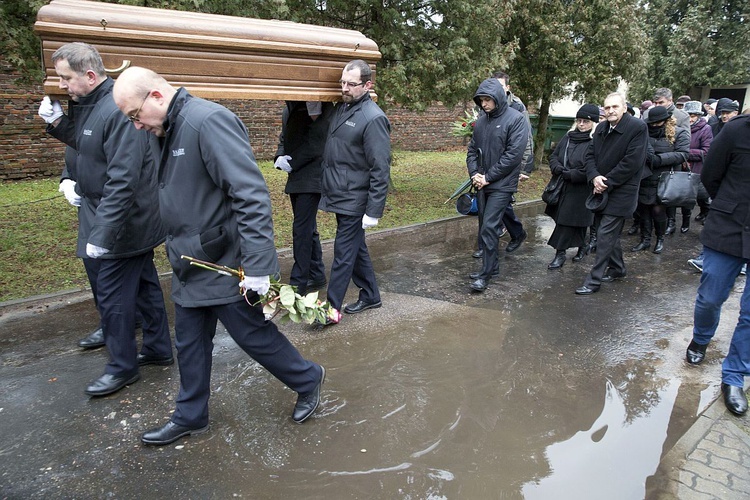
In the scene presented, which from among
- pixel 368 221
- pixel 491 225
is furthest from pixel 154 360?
pixel 491 225

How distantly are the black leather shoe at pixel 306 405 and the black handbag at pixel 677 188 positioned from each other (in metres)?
5.31

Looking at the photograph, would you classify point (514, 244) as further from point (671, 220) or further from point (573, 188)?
point (671, 220)

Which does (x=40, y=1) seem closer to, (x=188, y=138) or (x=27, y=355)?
(x=27, y=355)

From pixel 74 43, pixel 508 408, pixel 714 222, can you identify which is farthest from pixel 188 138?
pixel 714 222

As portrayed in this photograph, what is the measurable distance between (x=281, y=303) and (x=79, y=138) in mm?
1737

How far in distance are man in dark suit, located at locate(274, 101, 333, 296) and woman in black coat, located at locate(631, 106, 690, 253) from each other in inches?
161

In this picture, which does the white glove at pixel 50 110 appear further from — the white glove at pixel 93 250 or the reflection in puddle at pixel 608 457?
the reflection in puddle at pixel 608 457

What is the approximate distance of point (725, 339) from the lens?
4.61 m

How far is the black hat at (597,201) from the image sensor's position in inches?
215

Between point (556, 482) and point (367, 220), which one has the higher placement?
point (367, 220)

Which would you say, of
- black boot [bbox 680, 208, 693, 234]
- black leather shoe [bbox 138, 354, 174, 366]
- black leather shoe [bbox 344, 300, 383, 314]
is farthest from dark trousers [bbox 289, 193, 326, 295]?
black boot [bbox 680, 208, 693, 234]

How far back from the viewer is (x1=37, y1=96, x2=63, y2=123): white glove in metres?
3.62

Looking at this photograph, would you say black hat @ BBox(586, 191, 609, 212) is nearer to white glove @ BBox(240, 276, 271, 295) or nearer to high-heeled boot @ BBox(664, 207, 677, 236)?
high-heeled boot @ BBox(664, 207, 677, 236)

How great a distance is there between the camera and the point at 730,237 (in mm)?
3629
